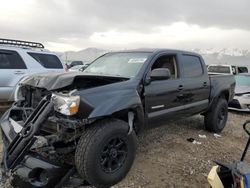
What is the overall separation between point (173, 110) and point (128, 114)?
133 cm

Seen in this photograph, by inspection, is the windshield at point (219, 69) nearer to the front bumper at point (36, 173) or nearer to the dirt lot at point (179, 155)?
the dirt lot at point (179, 155)

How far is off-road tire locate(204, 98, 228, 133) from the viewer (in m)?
7.01

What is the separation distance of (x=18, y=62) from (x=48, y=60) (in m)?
0.96

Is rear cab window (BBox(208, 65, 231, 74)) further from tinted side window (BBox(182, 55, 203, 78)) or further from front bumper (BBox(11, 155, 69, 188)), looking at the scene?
front bumper (BBox(11, 155, 69, 188))

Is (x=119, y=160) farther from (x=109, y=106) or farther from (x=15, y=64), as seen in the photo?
(x=15, y=64)

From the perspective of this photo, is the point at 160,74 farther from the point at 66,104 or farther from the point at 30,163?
the point at 30,163

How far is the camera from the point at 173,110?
18.1ft

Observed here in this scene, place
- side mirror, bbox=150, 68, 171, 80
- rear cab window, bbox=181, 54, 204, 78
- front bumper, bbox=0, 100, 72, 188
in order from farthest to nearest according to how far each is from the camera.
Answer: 1. rear cab window, bbox=181, 54, 204, 78
2. side mirror, bbox=150, 68, 171, 80
3. front bumper, bbox=0, 100, 72, 188

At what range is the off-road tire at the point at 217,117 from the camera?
23.0 feet

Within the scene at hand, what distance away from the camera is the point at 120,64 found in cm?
538

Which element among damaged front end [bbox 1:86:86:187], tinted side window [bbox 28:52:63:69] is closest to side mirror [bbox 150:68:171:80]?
damaged front end [bbox 1:86:86:187]

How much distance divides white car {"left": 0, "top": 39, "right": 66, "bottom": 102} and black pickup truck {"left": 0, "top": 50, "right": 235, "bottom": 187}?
3124 millimetres

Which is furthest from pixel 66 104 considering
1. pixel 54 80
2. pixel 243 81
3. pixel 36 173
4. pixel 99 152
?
pixel 243 81

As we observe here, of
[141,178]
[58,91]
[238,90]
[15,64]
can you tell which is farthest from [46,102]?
[238,90]
